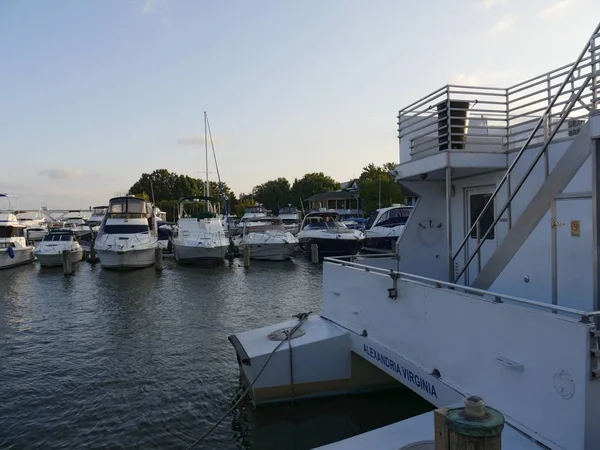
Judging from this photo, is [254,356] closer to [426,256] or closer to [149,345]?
[426,256]

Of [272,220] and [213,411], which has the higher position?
[272,220]

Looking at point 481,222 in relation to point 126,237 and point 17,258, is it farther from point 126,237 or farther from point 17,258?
point 17,258

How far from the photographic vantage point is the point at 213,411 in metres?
8.30

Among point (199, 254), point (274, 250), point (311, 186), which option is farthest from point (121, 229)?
point (311, 186)

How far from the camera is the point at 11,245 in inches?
1182

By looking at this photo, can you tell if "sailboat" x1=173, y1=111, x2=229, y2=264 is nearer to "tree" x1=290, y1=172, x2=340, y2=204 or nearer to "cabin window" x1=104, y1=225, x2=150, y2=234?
"cabin window" x1=104, y1=225, x2=150, y2=234

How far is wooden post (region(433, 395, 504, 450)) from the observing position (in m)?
3.01

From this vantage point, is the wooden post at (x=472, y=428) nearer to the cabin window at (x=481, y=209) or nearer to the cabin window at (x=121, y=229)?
the cabin window at (x=481, y=209)

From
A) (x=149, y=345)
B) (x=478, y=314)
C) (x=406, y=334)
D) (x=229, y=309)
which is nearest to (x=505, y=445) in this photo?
(x=478, y=314)

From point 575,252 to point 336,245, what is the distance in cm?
2588

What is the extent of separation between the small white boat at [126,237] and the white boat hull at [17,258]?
5.57m

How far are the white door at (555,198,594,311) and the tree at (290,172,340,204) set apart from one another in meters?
82.2

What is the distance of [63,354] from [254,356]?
6.62 meters

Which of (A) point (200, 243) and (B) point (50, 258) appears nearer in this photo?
(A) point (200, 243)
